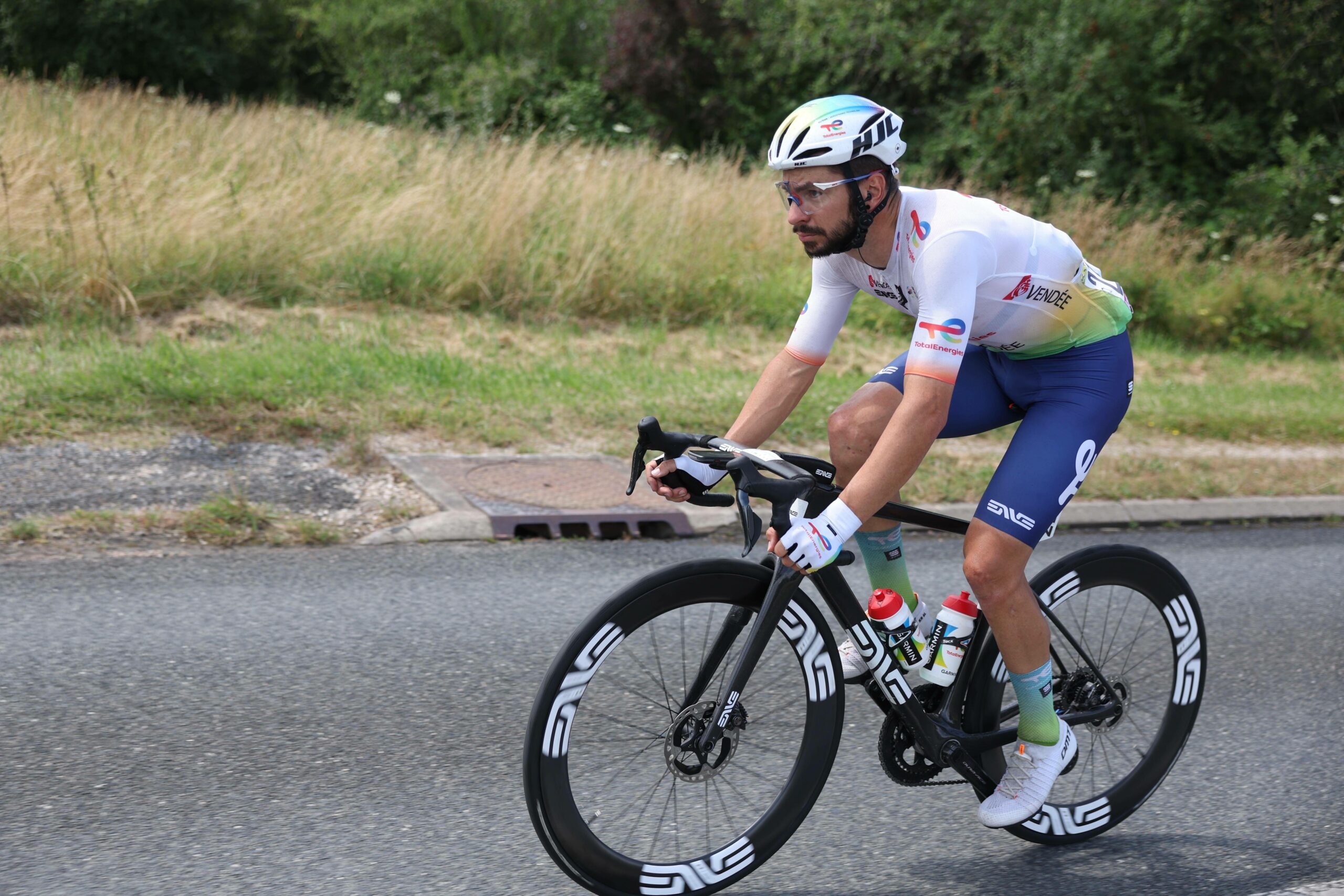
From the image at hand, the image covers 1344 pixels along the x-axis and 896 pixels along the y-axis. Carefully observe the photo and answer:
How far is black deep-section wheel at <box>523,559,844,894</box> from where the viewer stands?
9.21 ft

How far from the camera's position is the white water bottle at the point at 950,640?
337cm

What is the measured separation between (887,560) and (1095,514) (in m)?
4.41

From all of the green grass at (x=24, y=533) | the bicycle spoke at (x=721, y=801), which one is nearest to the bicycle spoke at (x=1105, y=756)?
the bicycle spoke at (x=721, y=801)

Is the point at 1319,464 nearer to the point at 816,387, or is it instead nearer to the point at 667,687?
the point at 816,387

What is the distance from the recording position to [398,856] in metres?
3.26

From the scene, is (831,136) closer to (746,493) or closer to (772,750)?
(746,493)

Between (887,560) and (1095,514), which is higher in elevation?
(887,560)

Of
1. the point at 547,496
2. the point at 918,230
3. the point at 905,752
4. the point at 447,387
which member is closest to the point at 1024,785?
the point at 905,752

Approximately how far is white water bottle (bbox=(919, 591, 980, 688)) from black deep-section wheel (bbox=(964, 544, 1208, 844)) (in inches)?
6.4

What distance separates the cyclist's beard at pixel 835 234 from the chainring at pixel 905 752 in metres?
1.21

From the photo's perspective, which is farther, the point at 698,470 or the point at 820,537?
A: the point at 698,470

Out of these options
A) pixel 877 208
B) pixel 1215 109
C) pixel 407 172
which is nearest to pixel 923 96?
pixel 1215 109

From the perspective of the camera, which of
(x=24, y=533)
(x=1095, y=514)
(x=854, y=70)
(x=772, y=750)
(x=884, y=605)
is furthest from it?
(x=854, y=70)

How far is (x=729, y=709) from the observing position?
2.98 meters
